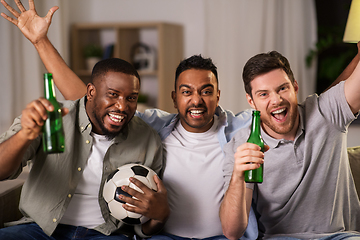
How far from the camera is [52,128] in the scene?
1187 millimetres

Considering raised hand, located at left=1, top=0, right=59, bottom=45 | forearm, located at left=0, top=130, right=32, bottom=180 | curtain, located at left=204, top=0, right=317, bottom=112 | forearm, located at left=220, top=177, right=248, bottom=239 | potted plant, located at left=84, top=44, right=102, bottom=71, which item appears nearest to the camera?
forearm, located at left=0, top=130, right=32, bottom=180

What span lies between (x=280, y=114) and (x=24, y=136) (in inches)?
44.0

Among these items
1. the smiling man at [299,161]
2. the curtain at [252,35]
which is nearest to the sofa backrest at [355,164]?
the smiling man at [299,161]

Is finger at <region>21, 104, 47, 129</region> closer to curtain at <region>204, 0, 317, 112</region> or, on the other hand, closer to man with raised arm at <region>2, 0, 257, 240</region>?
man with raised arm at <region>2, 0, 257, 240</region>

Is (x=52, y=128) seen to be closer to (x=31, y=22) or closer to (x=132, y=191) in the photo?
(x=132, y=191)

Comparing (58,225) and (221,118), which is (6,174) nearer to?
(58,225)

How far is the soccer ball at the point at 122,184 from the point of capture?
1.59 m

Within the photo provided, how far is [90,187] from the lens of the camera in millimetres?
1761

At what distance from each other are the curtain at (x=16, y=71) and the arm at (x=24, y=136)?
6.61 ft

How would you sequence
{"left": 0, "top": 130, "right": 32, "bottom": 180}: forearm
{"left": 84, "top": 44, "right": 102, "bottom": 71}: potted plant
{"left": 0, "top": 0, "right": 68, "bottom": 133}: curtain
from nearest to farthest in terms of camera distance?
{"left": 0, "top": 130, "right": 32, "bottom": 180}: forearm, {"left": 0, "top": 0, "right": 68, "bottom": 133}: curtain, {"left": 84, "top": 44, "right": 102, "bottom": 71}: potted plant

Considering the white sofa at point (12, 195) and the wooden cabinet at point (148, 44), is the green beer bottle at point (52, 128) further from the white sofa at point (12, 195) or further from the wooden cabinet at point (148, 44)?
the wooden cabinet at point (148, 44)

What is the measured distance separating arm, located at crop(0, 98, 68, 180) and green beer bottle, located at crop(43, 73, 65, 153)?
25 mm

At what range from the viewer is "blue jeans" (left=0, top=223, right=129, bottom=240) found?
1.64 meters

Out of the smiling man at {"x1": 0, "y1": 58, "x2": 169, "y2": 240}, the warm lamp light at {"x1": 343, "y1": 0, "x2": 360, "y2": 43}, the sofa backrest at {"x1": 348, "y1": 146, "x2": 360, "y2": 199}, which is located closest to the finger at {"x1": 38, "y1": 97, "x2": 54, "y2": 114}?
the smiling man at {"x1": 0, "y1": 58, "x2": 169, "y2": 240}
